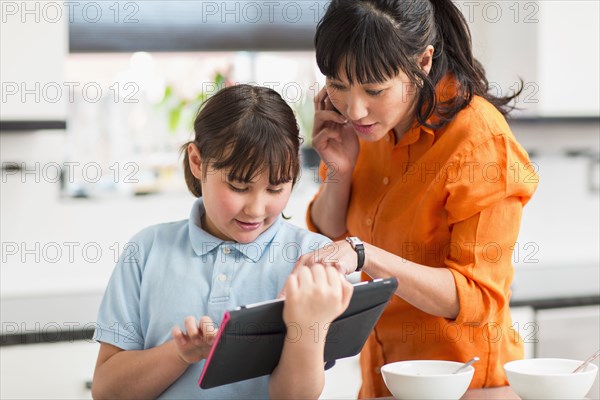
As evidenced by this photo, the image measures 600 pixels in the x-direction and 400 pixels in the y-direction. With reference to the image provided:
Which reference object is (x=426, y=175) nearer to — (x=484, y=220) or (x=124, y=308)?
(x=484, y=220)

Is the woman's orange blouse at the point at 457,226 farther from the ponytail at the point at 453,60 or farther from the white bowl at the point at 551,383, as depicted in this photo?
the white bowl at the point at 551,383

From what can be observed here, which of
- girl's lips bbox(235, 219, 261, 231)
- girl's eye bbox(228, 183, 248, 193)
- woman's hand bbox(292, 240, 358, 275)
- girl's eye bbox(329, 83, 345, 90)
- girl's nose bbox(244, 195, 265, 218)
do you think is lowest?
woman's hand bbox(292, 240, 358, 275)

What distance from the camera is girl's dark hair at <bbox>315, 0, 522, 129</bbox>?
4.64ft

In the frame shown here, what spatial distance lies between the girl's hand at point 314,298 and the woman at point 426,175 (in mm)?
149

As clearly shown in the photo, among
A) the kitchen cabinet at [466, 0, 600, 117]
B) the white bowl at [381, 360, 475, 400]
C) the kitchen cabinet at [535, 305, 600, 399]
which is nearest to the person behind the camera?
the white bowl at [381, 360, 475, 400]

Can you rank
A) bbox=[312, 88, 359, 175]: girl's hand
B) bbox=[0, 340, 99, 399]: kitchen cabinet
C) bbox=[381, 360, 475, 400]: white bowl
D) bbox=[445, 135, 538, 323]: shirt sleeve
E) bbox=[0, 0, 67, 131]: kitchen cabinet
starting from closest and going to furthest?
bbox=[381, 360, 475, 400]: white bowl, bbox=[445, 135, 538, 323]: shirt sleeve, bbox=[312, 88, 359, 175]: girl's hand, bbox=[0, 340, 99, 399]: kitchen cabinet, bbox=[0, 0, 67, 131]: kitchen cabinet

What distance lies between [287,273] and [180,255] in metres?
0.19

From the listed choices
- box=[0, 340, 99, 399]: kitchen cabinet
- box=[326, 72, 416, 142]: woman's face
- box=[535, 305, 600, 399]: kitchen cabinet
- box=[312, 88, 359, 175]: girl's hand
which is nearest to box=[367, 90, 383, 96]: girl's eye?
box=[326, 72, 416, 142]: woman's face

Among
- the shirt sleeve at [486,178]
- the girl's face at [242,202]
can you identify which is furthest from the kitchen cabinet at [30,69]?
the shirt sleeve at [486,178]

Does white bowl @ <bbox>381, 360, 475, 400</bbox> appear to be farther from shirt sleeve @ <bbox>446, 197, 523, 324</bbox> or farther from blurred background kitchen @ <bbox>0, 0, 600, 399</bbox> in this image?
blurred background kitchen @ <bbox>0, 0, 600, 399</bbox>

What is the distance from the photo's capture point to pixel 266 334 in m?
1.20

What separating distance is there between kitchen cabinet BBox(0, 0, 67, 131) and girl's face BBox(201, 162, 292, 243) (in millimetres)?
1044

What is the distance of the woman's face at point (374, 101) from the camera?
145cm

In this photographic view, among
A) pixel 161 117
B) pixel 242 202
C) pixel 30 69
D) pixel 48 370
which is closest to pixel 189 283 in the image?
pixel 242 202
